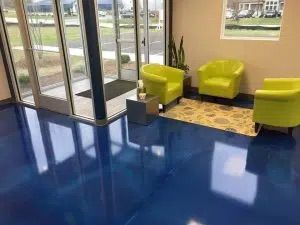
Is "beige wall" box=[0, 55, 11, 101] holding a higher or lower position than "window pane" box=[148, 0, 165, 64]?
lower

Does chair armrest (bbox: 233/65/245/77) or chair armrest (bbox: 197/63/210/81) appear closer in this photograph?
chair armrest (bbox: 233/65/245/77)

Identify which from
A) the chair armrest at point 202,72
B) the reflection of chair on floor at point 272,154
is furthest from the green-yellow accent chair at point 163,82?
the reflection of chair on floor at point 272,154

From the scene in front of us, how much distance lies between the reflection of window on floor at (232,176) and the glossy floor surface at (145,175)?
0.03 ft

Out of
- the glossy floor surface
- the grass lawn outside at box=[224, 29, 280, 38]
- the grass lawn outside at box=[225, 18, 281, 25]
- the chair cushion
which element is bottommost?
the glossy floor surface

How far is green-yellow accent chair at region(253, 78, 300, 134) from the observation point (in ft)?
11.2

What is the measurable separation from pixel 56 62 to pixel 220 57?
127 inches

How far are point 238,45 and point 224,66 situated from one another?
477 mm

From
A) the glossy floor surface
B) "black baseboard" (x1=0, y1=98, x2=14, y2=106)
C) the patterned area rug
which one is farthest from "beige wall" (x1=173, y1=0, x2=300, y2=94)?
"black baseboard" (x1=0, y1=98, x2=14, y2=106)

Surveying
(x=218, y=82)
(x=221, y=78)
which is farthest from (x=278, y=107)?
(x=221, y=78)

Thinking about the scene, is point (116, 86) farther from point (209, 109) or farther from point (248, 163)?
point (248, 163)

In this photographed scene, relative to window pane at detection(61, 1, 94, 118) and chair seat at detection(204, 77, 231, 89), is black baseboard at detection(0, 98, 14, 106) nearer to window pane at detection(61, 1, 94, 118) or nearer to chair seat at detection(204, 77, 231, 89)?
window pane at detection(61, 1, 94, 118)

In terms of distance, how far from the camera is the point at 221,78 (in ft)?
16.4

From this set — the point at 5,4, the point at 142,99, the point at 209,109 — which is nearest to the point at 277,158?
the point at 209,109

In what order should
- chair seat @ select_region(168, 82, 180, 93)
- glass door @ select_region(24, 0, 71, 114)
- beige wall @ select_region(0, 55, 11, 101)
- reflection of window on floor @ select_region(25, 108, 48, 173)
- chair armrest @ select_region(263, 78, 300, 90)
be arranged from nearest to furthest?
reflection of window on floor @ select_region(25, 108, 48, 173)
chair armrest @ select_region(263, 78, 300, 90)
glass door @ select_region(24, 0, 71, 114)
chair seat @ select_region(168, 82, 180, 93)
beige wall @ select_region(0, 55, 11, 101)
